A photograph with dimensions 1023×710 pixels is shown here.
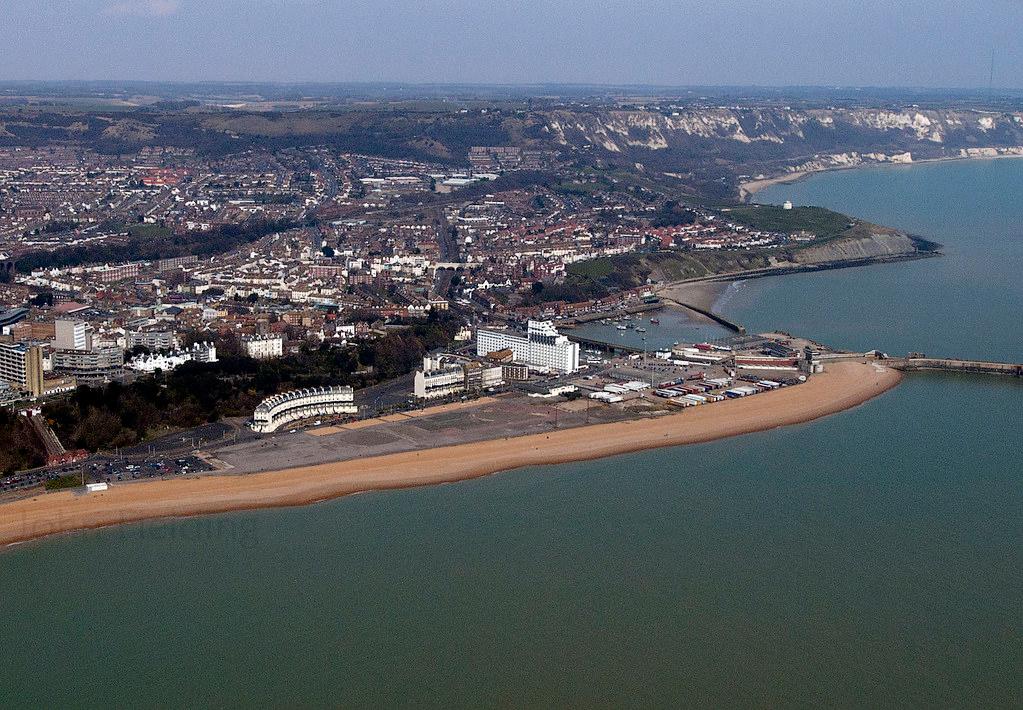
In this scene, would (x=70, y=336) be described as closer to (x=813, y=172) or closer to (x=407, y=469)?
(x=407, y=469)

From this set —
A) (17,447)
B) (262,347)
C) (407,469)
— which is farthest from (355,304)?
(17,447)

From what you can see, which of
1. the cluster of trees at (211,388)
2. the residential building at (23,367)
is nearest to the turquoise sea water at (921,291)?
the cluster of trees at (211,388)

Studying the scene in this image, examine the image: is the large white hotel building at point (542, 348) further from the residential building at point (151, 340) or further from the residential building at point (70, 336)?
the residential building at point (70, 336)

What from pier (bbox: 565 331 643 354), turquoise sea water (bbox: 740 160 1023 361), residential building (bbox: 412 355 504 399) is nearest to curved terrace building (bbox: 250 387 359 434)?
residential building (bbox: 412 355 504 399)

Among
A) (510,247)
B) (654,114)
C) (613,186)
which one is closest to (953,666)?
(510,247)

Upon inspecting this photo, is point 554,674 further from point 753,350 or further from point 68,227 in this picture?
point 68,227
